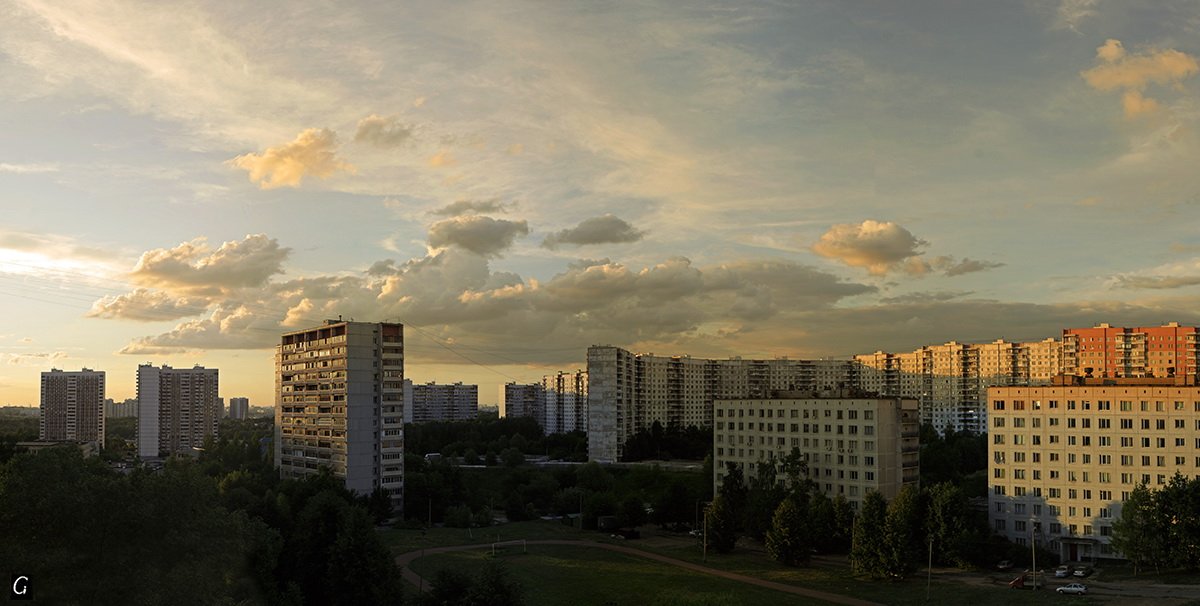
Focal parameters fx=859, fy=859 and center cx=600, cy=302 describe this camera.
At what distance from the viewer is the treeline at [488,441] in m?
149

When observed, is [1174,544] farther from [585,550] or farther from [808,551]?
[585,550]

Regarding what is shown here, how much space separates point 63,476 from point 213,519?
5.37 metres

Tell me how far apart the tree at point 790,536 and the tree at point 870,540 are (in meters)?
4.42

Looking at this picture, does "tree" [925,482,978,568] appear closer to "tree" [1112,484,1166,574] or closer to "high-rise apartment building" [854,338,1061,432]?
"tree" [1112,484,1166,574]

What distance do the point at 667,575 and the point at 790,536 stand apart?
11.1 m

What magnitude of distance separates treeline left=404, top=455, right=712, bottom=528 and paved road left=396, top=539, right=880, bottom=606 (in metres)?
10.6

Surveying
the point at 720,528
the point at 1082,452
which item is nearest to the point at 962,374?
the point at 1082,452

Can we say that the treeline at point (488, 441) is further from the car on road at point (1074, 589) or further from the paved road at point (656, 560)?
the car on road at point (1074, 589)

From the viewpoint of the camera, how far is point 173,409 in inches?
7279

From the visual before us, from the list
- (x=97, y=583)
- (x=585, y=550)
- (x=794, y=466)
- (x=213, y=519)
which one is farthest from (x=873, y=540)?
(x=97, y=583)

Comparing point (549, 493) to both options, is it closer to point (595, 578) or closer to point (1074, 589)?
point (595, 578)

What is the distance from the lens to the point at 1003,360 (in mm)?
165625

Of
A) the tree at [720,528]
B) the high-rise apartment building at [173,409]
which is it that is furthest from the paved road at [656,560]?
the high-rise apartment building at [173,409]

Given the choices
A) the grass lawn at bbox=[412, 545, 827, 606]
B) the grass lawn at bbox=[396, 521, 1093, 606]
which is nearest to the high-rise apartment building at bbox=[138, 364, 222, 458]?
the grass lawn at bbox=[396, 521, 1093, 606]
